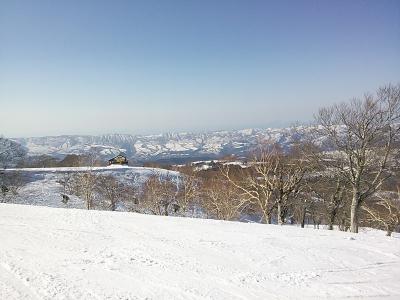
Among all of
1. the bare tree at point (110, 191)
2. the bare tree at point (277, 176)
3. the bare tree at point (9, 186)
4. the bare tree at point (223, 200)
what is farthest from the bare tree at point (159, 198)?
the bare tree at point (9, 186)

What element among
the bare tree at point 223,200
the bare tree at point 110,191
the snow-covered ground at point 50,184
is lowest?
the snow-covered ground at point 50,184

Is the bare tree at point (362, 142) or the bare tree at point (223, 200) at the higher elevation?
the bare tree at point (362, 142)

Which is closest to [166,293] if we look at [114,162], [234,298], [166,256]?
[234,298]

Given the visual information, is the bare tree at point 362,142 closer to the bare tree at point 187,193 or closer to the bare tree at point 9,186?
A: the bare tree at point 187,193

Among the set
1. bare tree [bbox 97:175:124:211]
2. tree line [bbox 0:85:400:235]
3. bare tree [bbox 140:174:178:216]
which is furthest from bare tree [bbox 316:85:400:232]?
bare tree [bbox 97:175:124:211]

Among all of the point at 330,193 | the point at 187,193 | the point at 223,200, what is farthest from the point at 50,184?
the point at 330,193

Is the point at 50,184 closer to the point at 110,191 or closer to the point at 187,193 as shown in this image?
the point at 110,191

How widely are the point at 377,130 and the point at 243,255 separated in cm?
1423

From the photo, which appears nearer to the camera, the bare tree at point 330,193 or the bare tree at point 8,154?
the bare tree at point 330,193

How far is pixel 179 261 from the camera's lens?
11852 mm

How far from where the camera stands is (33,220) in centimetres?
1603

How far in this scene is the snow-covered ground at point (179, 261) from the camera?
9.22m

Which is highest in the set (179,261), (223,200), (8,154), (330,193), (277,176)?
(277,176)

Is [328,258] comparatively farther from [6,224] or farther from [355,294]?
[6,224]
